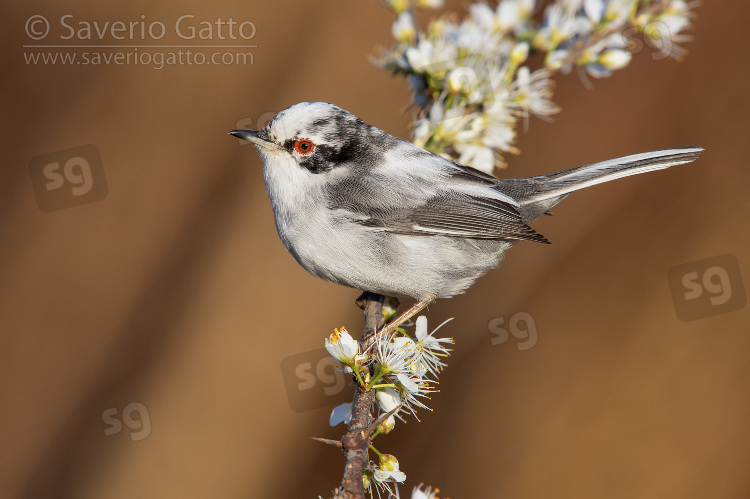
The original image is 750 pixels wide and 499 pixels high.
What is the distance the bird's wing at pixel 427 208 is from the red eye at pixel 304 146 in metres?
0.23

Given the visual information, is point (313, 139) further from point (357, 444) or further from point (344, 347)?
point (357, 444)

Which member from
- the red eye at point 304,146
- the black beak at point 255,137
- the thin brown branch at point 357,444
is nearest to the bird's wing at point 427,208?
the red eye at point 304,146

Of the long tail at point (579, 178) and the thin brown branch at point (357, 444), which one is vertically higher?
the long tail at point (579, 178)

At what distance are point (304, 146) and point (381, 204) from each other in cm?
48

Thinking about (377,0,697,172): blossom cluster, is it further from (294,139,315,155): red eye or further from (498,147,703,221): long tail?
(294,139,315,155): red eye

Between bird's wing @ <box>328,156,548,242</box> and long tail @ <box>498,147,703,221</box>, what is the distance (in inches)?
7.3

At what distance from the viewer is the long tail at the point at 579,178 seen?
3.00 meters

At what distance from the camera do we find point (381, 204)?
287 cm

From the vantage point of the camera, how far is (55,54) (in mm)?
3631

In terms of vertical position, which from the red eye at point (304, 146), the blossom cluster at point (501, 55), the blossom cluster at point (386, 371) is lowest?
the blossom cluster at point (386, 371)

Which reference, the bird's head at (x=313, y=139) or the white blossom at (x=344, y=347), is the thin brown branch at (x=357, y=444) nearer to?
the white blossom at (x=344, y=347)

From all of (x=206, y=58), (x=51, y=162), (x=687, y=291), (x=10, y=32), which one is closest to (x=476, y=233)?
(x=687, y=291)

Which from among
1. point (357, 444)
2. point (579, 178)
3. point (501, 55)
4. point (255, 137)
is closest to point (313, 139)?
point (255, 137)

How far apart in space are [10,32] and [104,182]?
104 cm
